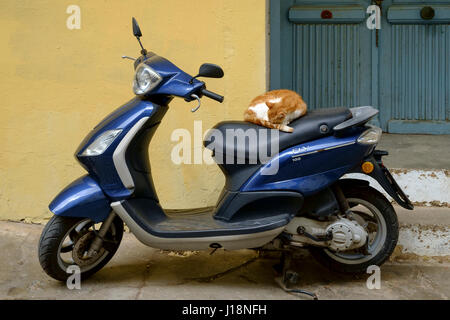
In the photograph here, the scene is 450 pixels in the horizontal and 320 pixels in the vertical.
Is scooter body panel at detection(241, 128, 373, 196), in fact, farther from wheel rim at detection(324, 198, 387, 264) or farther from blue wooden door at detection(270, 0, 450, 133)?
blue wooden door at detection(270, 0, 450, 133)

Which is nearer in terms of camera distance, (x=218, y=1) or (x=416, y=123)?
(x=218, y=1)

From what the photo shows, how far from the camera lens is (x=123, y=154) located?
3.43 m

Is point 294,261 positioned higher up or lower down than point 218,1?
lower down

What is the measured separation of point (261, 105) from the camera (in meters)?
3.52

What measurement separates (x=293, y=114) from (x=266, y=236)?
0.71m

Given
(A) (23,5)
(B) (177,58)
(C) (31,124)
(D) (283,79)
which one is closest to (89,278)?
(C) (31,124)

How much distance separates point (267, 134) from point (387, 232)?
911 mm

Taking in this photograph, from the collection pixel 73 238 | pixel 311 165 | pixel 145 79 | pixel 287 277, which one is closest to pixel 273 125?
pixel 311 165

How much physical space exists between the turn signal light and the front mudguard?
4.79 feet

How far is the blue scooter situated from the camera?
11.1 ft

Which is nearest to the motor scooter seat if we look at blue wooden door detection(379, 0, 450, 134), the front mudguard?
the front mudguard

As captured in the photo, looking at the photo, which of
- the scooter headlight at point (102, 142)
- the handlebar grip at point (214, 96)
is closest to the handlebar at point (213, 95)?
the handlebar grip at point (214, 96)

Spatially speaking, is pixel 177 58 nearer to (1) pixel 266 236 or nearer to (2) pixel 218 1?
(2) pixel 218 1

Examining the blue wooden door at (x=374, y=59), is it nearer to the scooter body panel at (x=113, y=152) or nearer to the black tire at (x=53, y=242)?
the scooter body panel at (x=113, y=152)
